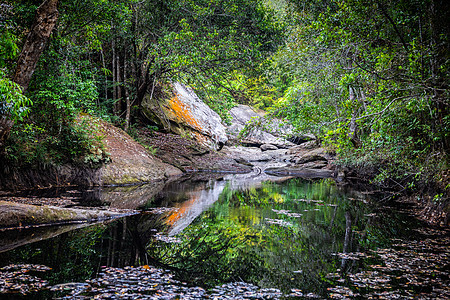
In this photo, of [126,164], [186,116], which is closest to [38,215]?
[126,164]

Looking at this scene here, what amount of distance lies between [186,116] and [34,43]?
48.7ft

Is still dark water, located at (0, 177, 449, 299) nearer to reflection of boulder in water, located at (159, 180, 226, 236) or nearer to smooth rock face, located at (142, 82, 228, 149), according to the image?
reflection of boulder in water, located at (159, 180, 226, 236)

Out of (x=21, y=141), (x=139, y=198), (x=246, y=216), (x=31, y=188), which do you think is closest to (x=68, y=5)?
(x=21, y=141)

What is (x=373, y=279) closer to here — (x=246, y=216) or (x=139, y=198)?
(x=246, y=216)

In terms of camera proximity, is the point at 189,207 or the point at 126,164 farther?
the point at 126,164

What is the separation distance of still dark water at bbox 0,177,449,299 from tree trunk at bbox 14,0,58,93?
343 cm

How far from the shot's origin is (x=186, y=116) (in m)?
21.6

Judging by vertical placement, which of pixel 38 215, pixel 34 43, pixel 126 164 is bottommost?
pixel 38 215

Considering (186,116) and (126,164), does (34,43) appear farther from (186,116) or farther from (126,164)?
(186,116)

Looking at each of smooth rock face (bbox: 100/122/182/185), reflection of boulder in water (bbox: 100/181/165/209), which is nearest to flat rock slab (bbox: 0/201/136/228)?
reflection of boulder in water (bbox: 100/181/165/209)

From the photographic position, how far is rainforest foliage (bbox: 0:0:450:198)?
607cm

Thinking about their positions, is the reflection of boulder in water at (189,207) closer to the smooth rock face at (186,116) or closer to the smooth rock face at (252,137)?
the smooth rock face at (186,116)

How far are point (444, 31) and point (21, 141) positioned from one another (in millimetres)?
11245

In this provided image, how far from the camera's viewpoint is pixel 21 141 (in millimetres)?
9070
